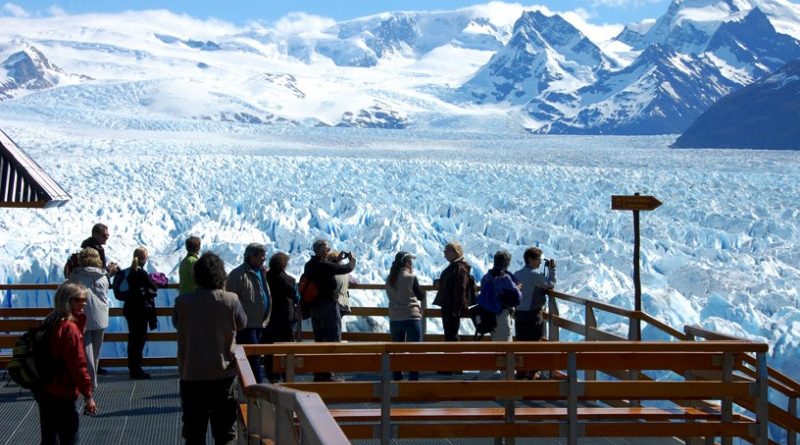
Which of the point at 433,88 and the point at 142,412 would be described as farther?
the point at 433,88

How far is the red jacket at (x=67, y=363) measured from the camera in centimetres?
563

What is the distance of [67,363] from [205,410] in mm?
745

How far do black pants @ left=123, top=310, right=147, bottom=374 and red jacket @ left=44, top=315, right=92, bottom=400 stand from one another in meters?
4.07

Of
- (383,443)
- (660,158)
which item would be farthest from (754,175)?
(383,443)

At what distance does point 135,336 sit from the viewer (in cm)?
992

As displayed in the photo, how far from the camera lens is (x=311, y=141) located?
50719 mm

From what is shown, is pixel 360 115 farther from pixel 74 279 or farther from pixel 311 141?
pixel 74 279

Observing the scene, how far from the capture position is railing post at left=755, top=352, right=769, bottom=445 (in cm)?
625

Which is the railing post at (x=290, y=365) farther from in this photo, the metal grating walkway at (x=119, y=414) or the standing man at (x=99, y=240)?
the standing man at (x=99, y=240)

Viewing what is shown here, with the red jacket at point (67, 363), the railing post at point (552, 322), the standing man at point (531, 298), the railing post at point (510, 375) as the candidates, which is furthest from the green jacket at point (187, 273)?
the railing post at point (510, 375)

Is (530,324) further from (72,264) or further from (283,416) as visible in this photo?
(283,416)

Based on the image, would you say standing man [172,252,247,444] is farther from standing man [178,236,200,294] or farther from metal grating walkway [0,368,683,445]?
standing man [178,236,200,294]

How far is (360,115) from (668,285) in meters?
133

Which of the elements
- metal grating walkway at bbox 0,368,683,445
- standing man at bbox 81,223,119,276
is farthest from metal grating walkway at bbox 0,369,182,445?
standing man at bbox 81,223,119,276
